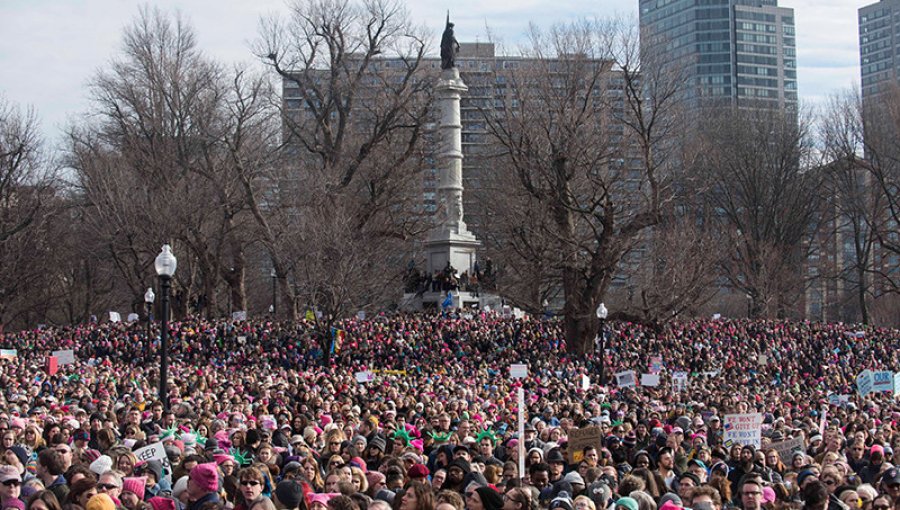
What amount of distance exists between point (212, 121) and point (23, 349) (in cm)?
1932

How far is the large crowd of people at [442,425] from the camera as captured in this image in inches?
372

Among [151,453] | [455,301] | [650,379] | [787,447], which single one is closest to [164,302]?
[151,453]

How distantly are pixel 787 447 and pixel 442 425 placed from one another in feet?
13.6

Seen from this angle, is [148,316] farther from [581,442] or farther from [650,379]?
[581,442]

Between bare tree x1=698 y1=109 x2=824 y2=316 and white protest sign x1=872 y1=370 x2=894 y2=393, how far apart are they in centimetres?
3527

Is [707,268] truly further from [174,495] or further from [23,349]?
[174,495]

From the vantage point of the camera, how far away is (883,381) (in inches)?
963

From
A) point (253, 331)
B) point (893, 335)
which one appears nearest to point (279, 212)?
point (253, 331)

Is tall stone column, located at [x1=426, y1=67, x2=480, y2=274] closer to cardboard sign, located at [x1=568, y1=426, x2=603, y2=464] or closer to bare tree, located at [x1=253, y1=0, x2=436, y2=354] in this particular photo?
bare tree, located at [x1=253, y1=0, x2=436, y2=354]

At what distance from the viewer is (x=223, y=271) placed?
51906mm

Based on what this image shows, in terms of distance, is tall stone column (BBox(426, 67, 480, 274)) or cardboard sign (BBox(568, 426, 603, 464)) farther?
tall stone column (BBox(426, 67, 480, 274))

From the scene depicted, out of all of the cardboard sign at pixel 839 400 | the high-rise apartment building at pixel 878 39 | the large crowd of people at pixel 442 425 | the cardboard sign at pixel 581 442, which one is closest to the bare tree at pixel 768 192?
the large crowd of people at pixel 442 425

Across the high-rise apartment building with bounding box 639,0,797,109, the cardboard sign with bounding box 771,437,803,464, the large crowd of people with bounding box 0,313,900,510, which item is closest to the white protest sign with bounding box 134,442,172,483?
the large crowd of people with bounding box 0,313,900,510

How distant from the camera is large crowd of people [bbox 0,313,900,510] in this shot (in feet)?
31.0
